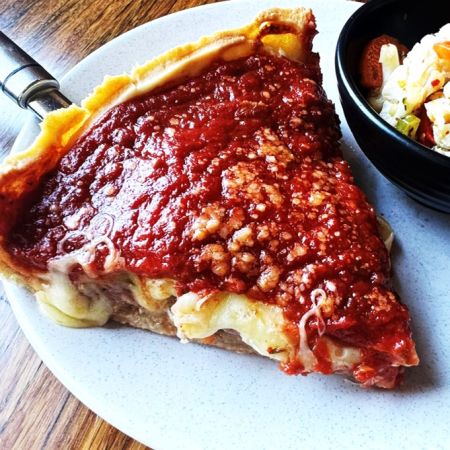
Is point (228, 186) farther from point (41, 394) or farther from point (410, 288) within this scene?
point (41, 394)

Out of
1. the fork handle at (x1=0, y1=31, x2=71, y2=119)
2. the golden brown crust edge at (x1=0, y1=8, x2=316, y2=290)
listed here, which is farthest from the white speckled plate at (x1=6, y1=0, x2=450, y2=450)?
the fork handle at (x1=0, y1=31, x2=71, y2=119)

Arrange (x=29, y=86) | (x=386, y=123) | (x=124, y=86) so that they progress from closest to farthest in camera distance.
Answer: (x=386, y=123), (x=124, y=86), (x=29, y=86)

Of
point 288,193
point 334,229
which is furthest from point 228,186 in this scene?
point 334,229

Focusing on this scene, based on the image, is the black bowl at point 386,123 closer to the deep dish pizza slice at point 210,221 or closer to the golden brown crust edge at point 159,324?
the deep dish pizza slice at point 210,221

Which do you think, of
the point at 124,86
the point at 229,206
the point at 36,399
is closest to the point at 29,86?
the point at 124,86

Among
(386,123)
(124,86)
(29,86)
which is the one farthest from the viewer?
(29,86)

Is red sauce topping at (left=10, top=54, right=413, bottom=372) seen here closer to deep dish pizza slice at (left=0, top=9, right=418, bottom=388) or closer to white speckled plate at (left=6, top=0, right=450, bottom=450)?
deep dish pizza slice at (left=0, top=9, right=418, bottom=388)

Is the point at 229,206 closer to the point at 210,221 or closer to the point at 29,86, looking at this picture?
the point at 210,221
